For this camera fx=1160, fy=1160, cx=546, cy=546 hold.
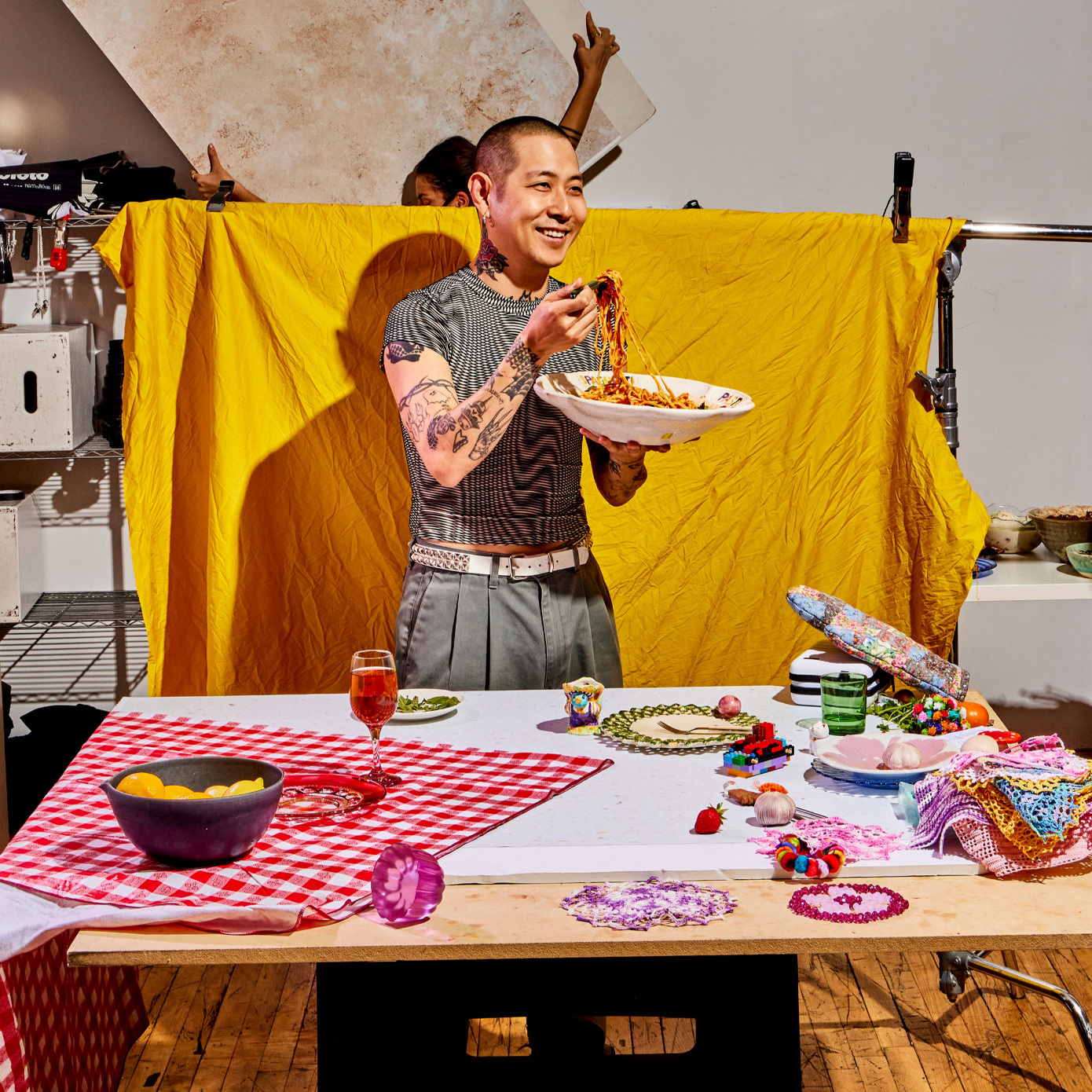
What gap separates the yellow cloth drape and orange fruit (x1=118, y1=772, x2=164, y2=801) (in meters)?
1.40

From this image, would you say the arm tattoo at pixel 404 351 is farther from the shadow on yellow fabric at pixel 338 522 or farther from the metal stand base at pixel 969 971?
the metal stand base at pixel 969 971

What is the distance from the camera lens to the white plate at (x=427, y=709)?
66.2 inches

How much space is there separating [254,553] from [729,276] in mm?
1270

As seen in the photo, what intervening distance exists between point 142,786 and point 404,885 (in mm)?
321

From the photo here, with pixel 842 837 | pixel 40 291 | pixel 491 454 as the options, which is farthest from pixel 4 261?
pixel 842 837

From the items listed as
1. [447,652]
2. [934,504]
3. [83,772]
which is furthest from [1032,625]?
[83,772]

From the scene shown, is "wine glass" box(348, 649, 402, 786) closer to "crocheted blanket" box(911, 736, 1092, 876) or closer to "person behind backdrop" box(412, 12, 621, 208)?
"crocheted blanket" box(911, 736, 1092, 876)

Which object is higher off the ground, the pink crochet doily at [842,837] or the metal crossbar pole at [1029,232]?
the metal crossbar pole at [1029,232]

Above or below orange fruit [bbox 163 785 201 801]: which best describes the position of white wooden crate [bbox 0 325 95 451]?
above

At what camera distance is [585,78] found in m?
3.01

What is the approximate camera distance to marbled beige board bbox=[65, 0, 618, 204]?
2873mm

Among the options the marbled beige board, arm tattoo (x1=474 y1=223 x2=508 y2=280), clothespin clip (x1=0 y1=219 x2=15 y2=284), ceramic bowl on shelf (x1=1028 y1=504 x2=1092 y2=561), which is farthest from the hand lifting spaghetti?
clothespin clip (x1=0 y1=219 x2=15 y2=284)

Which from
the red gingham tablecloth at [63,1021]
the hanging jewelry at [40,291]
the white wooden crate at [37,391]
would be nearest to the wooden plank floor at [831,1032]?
the red gingham tablecloth at [63,1021]

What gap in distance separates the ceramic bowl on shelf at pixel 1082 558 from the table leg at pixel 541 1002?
1781 millimetres
